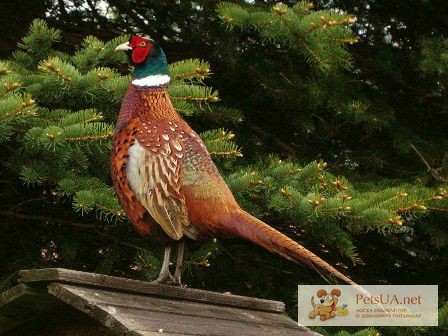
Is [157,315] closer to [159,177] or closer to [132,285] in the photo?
[132,285]

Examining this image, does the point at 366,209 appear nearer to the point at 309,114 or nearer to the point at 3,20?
the point at 309,114

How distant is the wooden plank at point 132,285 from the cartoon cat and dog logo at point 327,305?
3.94ft

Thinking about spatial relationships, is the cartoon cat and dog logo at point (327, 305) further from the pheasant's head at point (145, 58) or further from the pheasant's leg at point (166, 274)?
the pheasant's head at point (145, 58)

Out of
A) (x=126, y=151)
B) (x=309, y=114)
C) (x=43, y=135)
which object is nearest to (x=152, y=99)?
(x=126, y=151)

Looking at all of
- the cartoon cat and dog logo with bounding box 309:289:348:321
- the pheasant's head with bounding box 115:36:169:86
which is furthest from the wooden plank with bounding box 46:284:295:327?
the cartoon cat and dog logo with bounding box 309:289:348:321

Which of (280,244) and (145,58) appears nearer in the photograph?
(280,244)

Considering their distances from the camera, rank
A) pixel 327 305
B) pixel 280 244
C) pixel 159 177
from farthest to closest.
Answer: pixel 327 305
pixel 159 177
pixel 280 244

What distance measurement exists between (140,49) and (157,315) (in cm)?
125

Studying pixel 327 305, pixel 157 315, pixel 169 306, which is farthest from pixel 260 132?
pixel 157 315

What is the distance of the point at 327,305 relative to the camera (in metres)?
4.62

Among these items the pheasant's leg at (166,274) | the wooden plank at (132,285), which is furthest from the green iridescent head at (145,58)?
the wooden plank at (132,285)

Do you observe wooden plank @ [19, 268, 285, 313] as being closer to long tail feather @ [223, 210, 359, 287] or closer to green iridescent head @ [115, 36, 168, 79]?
long tail feather @ [223, 210, 359, 287]

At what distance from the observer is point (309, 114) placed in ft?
17.5

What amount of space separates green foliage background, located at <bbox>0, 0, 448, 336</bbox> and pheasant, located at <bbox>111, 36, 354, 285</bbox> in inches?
8.5
